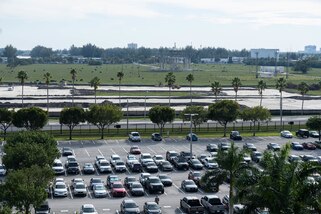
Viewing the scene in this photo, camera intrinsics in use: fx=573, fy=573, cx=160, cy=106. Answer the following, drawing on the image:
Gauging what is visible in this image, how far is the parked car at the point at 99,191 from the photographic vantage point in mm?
43562

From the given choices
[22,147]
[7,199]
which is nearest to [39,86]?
[22,147]

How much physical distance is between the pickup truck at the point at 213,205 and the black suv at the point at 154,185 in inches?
224

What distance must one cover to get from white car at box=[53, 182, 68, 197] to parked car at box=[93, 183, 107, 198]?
2.21m

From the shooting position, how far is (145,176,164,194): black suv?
147 feet

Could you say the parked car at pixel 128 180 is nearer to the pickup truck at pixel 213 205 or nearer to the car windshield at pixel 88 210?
the pickup truck at pixel 213 205

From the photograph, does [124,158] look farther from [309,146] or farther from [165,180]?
[309,146]

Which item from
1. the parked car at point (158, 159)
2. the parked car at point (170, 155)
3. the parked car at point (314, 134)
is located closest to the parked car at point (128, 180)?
the parked car at point (158, 159)

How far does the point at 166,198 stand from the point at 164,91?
100093mm

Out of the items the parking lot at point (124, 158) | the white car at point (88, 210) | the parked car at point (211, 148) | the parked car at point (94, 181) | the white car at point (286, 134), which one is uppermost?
the white car at point (286, 134)

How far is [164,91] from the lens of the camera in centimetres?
14325

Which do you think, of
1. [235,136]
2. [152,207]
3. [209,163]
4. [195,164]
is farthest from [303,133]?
[152,207]

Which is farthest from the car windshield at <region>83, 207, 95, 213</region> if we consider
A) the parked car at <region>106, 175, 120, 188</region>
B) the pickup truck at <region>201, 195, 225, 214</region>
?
the parked car at <region>106, 175, 120, 188</region>

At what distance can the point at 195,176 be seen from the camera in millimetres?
48719

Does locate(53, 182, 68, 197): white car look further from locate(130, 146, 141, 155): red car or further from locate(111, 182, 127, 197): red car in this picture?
locate(130, 146, 141, 155): red car
